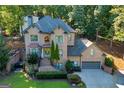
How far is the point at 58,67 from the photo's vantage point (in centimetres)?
2169

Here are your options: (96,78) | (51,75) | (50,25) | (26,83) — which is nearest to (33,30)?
(50,25)

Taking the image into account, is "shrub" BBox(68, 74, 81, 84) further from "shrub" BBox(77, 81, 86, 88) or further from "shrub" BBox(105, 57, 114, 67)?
"shrub" BBox(105, 57, 114, 67)

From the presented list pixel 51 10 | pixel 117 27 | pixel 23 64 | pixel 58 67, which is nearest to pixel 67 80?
pixel 58 67

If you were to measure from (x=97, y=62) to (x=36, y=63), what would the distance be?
4772 mm

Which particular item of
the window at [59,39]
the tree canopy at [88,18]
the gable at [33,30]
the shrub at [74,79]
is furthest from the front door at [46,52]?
the shrub at [74,79]

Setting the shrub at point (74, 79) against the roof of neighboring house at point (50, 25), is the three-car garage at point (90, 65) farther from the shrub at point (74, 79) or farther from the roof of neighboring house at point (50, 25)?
the shrub at point (74, 79)

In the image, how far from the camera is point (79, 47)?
22547mm

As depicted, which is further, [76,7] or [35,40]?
[76,7]

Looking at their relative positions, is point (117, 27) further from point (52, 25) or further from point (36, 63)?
point (36, 63)

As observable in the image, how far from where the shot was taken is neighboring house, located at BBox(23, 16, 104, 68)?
2158 centimetres

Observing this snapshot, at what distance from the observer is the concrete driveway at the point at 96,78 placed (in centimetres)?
1848

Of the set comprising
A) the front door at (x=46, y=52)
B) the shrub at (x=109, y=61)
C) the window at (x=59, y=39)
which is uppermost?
the window at (x=59, y=39)

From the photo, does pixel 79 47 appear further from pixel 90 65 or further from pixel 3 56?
pixel 3 56

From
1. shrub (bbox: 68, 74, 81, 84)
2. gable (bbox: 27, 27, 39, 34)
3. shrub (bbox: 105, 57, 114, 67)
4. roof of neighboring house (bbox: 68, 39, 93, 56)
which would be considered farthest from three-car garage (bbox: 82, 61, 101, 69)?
gable (bbox: 27, 27, 39, 34)
